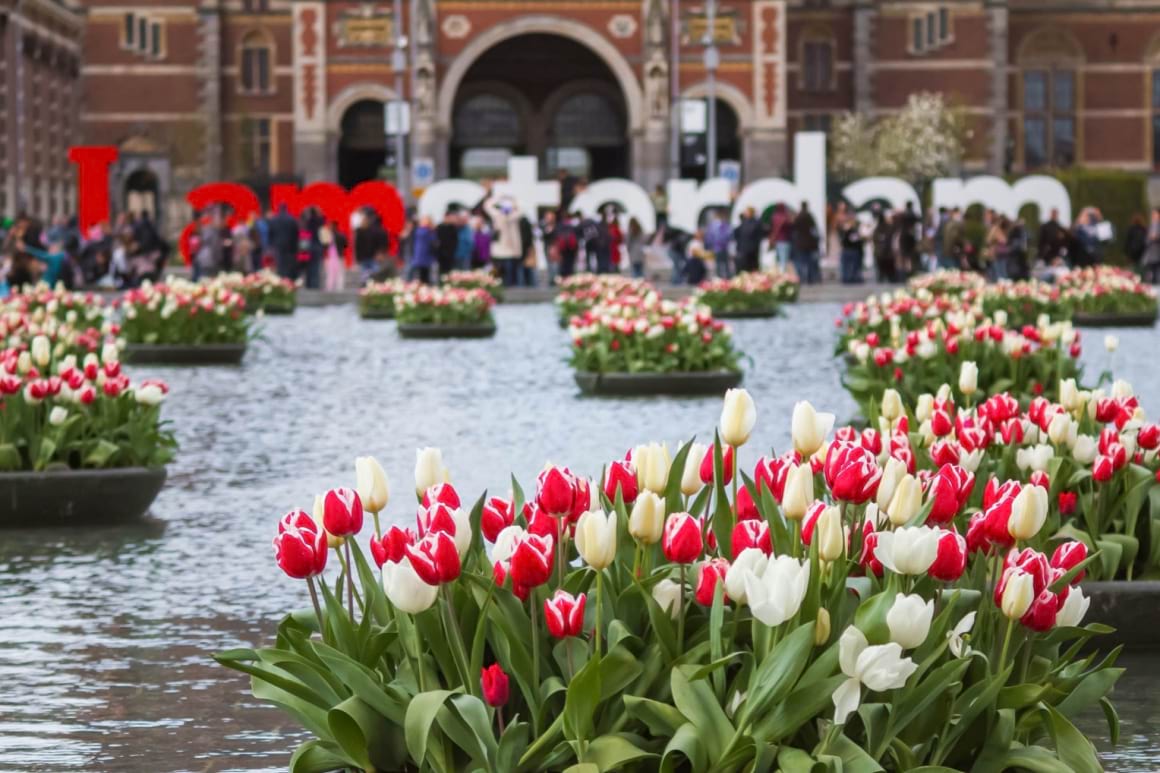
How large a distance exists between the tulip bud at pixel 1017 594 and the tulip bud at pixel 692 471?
71 centimetres

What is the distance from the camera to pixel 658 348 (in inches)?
563

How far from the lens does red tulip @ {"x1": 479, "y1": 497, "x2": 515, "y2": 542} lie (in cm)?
383

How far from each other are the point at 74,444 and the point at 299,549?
16.4 feet

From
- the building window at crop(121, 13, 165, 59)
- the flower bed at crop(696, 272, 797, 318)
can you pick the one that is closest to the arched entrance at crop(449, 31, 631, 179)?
the building window at crop(121, 13, 165, 59)

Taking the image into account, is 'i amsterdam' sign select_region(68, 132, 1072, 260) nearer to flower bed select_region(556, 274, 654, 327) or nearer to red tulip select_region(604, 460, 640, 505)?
flower bed select_region(556, 274, 654, 327)

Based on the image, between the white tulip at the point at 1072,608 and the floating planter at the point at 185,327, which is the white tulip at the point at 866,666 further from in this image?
the floating planter at the point at 185,327

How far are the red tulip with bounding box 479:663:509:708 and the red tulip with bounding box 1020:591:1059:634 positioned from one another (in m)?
0.84

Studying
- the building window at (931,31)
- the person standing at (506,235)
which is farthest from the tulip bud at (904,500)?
the building window at (931,31)

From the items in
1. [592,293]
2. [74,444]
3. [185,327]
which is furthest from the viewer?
[592,293]

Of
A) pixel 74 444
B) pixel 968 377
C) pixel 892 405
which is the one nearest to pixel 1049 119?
pixel 74 444

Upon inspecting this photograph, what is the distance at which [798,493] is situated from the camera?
3662mm

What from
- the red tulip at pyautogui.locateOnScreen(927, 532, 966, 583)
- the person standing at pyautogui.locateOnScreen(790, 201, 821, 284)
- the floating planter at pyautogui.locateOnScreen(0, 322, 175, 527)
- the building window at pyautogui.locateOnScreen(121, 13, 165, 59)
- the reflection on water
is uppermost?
the building window at pyautogui.locateOnScreen(121, 13, 165, 59)

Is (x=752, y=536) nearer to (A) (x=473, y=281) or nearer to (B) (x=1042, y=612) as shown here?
(B) (x=1042, y=612)

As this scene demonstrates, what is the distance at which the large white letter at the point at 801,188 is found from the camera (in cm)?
3762
